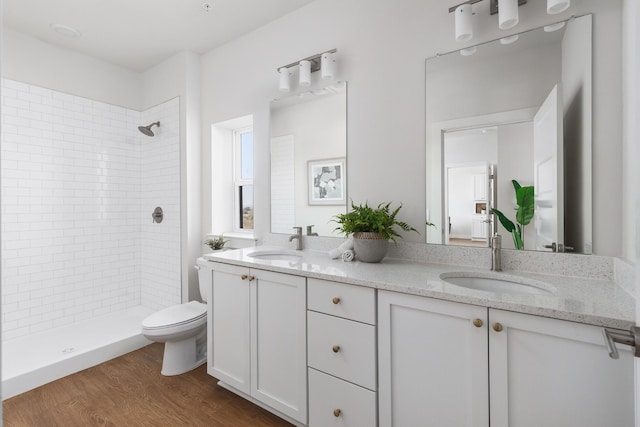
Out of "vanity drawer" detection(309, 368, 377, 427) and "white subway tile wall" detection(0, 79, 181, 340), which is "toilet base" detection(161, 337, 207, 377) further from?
"vanity drawer" detection(309, 368, 377, 427)

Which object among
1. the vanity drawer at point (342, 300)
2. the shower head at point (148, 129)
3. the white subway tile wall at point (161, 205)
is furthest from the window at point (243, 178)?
the vanity drawer at point (342, 300)

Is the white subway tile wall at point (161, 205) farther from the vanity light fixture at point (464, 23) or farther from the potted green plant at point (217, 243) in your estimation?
the vanity light fixture at point (464, 23)

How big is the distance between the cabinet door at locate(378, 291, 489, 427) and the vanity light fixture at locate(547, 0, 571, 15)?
141 cm

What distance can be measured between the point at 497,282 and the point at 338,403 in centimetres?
99

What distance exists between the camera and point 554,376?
1251 mm

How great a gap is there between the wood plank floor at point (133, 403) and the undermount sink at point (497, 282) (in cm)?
131

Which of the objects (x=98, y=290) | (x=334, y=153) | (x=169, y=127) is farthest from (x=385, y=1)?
(x=98, y=290)

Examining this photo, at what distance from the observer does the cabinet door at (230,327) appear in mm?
2121

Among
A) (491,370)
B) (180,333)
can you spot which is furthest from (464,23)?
(180,333)

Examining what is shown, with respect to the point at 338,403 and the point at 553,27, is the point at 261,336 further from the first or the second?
the point at 553,27

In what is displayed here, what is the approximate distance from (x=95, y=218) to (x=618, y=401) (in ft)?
12.9

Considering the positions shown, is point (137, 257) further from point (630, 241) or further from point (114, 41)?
point (630, 241)

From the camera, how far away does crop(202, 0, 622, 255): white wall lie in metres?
1.59

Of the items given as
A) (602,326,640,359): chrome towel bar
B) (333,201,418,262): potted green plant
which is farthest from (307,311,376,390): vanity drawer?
(602,326,640,359): chrome towel bar
